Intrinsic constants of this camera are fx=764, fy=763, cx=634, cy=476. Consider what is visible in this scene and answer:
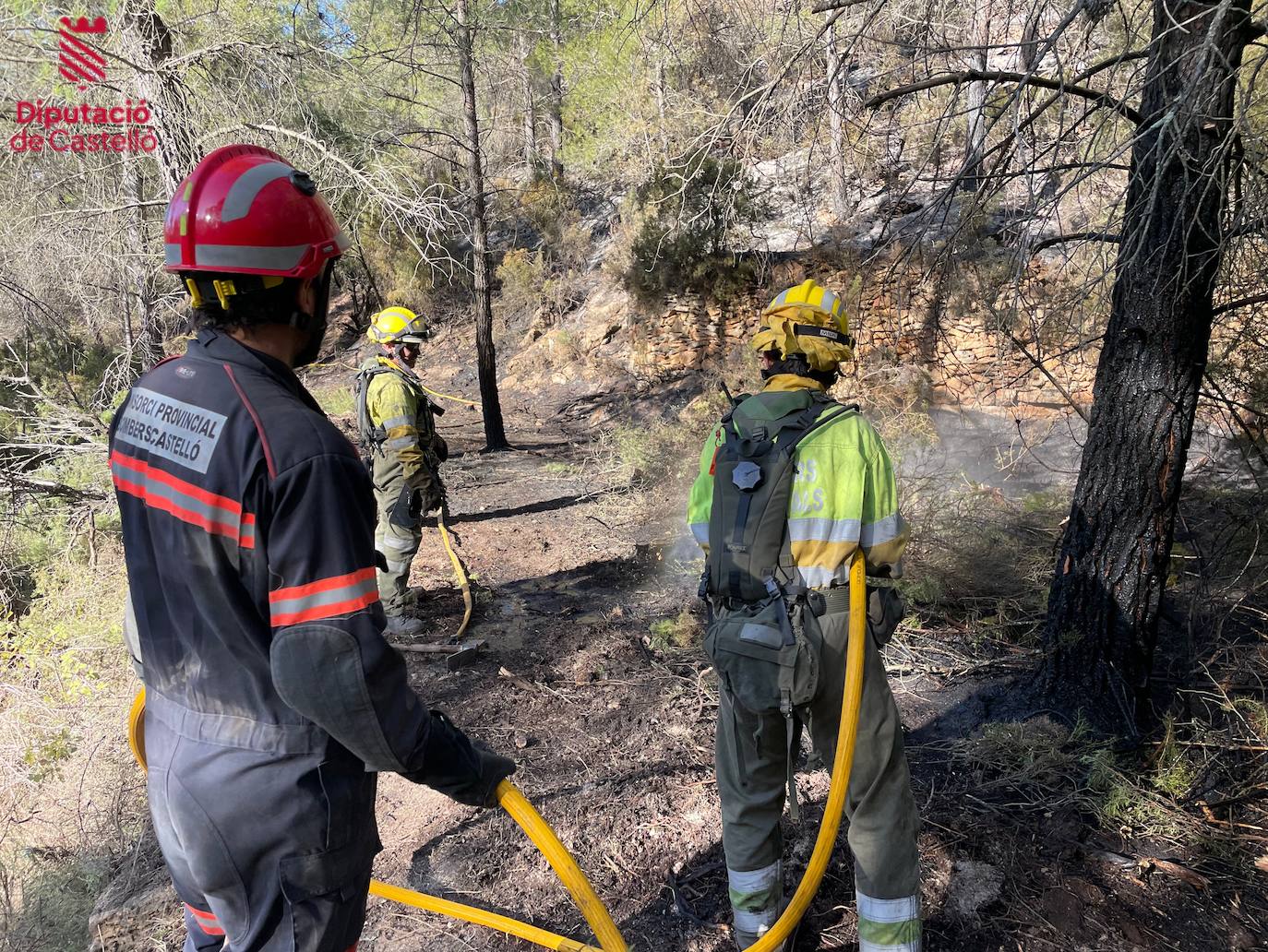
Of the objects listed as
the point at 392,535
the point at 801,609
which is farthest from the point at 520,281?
the point at 801,609

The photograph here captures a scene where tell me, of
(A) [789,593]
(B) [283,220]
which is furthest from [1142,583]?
(B) [283,220]

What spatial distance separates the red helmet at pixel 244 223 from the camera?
149 cm

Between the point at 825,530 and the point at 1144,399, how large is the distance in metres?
1.81

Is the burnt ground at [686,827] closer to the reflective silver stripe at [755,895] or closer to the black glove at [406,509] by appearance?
the reflective silver stripe at [755,895]

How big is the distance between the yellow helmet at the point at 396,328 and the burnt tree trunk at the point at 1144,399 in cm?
407

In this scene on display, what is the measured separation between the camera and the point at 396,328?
5211mm

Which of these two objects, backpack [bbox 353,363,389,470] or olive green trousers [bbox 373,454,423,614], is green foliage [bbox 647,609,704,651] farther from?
backpack [bbox 353,363,389,470]

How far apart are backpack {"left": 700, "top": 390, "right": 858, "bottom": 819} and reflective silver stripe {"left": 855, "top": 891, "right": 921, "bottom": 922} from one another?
14.9 inches

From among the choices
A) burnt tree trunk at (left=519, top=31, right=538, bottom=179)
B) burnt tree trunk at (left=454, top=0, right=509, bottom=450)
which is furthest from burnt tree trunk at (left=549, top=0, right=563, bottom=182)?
burnt tree trunk at (left=454, top=0, right=509, bottom=450)

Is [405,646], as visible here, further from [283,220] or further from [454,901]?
[283,220]

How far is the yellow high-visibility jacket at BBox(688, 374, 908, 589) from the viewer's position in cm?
227

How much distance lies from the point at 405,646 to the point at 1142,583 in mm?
4172

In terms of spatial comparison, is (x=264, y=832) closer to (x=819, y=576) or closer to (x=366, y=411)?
(x=819, y=576)

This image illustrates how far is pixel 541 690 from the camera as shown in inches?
178
